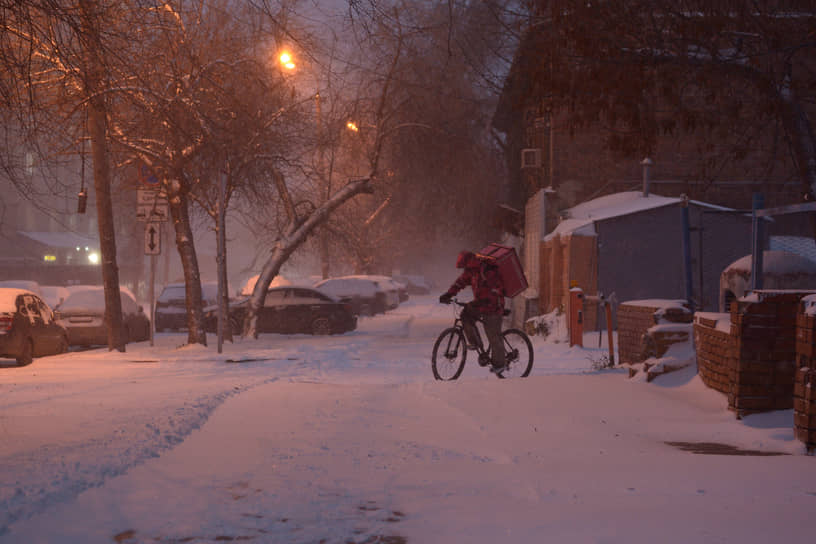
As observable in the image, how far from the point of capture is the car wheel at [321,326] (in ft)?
77.4

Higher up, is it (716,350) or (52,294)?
(52,294)

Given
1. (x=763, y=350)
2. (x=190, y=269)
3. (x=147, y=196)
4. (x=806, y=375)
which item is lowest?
(x=806, y=375)

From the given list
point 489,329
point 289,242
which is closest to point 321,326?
point 289,242

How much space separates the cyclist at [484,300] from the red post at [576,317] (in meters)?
5.32

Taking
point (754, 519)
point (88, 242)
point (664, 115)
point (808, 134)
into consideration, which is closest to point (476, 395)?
point (754, 519)

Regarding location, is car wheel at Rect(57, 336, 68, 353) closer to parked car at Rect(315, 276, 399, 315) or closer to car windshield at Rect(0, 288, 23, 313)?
car windshield at Rect(0, 288, 23, 313)

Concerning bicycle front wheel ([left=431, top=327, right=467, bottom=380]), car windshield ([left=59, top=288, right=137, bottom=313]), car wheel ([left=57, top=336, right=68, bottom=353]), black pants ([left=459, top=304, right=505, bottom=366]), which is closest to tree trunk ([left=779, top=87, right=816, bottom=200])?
black pants ([left=459, top=304, right=505, bottom=366])

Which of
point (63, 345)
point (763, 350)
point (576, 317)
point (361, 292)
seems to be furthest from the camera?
point (361, 292)

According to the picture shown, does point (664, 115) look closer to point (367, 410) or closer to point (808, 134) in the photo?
point (808, 134)

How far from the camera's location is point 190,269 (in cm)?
1838

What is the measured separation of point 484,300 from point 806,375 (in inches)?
223

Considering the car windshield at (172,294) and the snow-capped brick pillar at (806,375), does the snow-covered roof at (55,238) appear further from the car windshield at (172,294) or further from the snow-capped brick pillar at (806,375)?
the snow-capped brick pillar at (806,375)

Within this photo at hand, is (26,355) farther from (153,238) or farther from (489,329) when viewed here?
(489,329)

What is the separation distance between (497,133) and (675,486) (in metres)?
35.5
